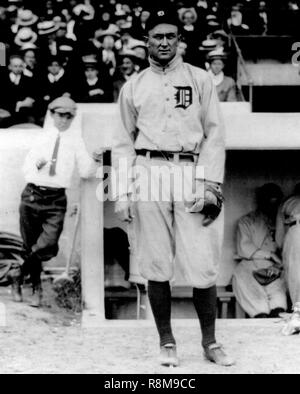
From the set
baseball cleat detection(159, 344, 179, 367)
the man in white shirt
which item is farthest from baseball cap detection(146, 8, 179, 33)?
the man in white shirt

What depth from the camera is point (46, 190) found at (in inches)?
276

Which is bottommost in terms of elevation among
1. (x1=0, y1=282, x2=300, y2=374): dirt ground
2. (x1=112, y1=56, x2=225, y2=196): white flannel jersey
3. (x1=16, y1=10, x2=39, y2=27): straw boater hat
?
(x1=0, y1=282, x2=300, y2=374): dirt ground

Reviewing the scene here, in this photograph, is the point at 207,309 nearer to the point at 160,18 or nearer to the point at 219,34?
the point at 160,18

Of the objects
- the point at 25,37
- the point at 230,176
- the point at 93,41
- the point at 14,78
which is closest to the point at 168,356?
the point at 230,176

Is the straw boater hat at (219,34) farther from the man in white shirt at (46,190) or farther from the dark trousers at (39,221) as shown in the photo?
the dark trousers at (39,221)

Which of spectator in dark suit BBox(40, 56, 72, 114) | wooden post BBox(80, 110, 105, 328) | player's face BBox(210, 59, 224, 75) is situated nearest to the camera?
wooden post BBox(80, 110, 105, 328)

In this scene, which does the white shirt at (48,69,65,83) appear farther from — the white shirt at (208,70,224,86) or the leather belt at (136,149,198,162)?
the leather belt at (136,149,198,162)

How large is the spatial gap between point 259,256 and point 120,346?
240cm

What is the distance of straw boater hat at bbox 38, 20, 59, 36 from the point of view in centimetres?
941

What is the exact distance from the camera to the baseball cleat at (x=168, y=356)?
4.61 m

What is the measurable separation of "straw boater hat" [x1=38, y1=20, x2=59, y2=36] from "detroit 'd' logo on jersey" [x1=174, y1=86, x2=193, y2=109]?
16.5 feet

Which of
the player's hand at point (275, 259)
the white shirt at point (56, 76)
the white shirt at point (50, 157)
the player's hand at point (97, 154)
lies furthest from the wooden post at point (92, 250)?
the white shirt at point (56, 76)

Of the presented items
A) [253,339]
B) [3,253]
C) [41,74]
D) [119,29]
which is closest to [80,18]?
[119,29]

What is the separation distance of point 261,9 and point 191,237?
6.52 m
